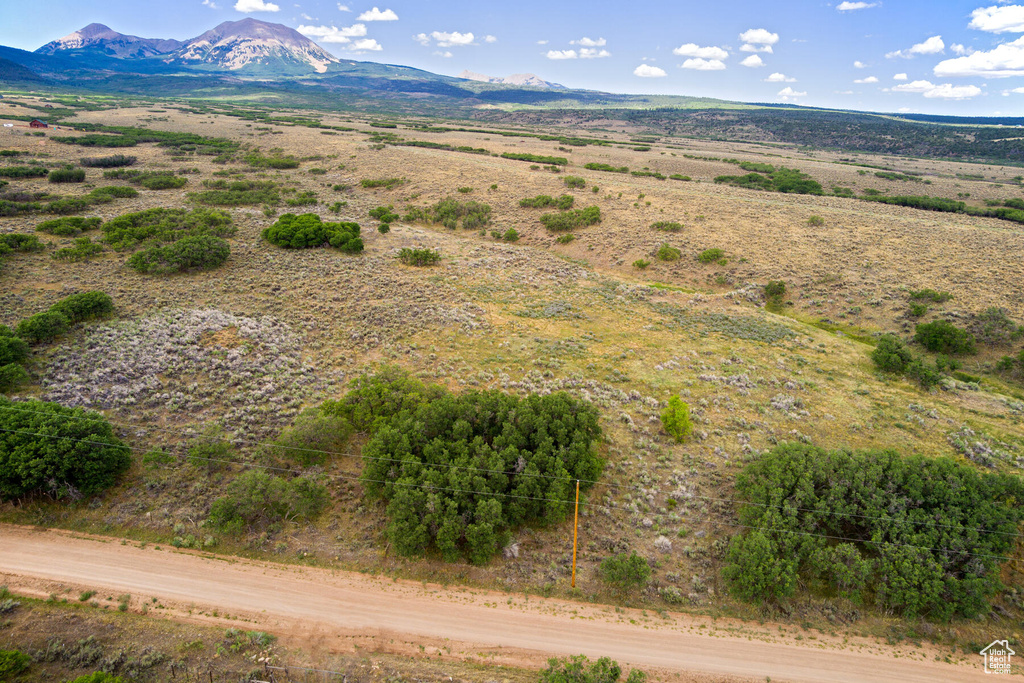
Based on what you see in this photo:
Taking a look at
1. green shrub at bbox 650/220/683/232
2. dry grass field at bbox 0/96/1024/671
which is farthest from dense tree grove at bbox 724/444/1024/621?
green shrub at bbox 650/220/683/232

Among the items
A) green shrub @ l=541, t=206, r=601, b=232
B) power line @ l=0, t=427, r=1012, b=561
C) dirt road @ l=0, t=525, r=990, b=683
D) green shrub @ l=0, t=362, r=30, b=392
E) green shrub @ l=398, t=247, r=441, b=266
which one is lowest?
dirt road @ l=0, t=525, r=990, b=683

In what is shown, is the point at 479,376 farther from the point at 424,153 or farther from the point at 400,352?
the point at 424,153

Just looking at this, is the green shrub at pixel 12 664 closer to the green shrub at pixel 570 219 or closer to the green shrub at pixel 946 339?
the green shrub at pixel 946 339

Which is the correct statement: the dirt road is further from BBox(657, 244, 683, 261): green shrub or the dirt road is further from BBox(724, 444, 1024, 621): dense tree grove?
BBox(657, 244, 683, 261): green shrub

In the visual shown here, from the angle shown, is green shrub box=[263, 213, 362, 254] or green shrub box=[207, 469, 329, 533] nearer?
green shrub box=[207, 469, 329, 533]

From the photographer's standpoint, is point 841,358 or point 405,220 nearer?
point 841,358

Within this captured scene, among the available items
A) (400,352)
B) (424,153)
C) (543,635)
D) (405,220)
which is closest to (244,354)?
(400,352)

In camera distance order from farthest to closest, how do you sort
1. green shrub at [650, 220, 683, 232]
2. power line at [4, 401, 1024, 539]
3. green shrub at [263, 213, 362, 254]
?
1. green shrub at [650, 220, 683, 232]
2. green shrub at [263, 213, 362, 254]
3. power line at [4, 401, 1024, 539]
